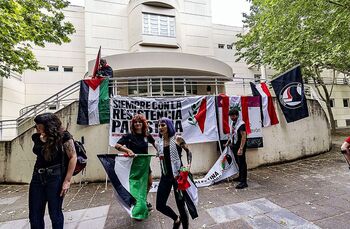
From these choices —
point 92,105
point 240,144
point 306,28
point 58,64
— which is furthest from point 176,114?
point 58,64

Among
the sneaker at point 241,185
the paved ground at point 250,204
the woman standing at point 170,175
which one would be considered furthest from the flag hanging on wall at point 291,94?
the woman standing at point 170,175

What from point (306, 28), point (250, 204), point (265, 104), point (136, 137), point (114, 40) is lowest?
point (250, 204)

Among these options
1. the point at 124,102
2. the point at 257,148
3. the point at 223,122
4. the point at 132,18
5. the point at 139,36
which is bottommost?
the point at 257,148

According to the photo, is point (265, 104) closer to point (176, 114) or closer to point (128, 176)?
point (176, 114)

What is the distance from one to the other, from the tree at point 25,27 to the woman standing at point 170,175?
4.96m

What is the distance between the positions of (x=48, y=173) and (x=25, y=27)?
5.92 meters

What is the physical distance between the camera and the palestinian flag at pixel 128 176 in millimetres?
3539

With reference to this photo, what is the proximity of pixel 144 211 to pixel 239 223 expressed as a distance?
1548mm

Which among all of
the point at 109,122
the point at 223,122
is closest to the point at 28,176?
the point at 109,122

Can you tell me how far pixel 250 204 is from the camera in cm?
409

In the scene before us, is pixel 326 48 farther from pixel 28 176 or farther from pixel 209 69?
pixel 28 176

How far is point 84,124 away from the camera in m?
6.17

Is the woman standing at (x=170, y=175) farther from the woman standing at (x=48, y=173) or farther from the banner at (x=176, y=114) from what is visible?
the banner at (x=176, y=114)

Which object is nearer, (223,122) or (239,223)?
(239,223)
